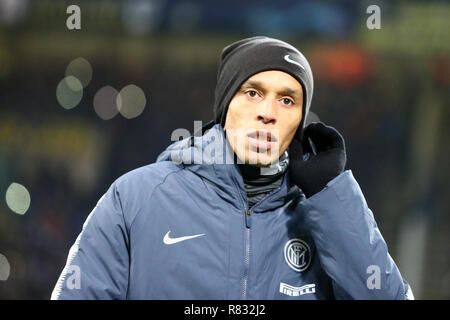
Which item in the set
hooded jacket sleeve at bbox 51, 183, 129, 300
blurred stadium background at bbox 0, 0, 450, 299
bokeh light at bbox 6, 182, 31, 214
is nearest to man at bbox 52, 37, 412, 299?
hooded jacket sleeve at bbox 51, 183, 129, 300

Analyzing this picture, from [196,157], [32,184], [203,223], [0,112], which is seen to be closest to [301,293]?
[203,223]

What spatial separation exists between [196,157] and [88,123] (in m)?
7.14

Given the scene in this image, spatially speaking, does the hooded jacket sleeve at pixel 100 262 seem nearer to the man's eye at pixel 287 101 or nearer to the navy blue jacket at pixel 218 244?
the navy blue jacket at pixel 218 244

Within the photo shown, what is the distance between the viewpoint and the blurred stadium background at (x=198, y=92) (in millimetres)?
8273

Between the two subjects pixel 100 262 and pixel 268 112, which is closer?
pixel 100 262

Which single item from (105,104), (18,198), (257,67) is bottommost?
(18,198)

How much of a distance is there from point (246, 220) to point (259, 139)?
0.24m

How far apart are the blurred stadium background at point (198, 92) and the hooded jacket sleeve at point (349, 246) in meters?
6.37

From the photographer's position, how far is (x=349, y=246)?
1.81 m

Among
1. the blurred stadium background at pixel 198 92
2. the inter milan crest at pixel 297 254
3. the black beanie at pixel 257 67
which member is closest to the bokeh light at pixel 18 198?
the blurred stadium background at pixel 198 92

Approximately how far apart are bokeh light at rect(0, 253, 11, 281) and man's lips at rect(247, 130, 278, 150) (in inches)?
208

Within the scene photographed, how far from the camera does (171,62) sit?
9.17 metres

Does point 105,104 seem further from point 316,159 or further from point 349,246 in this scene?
point 349,246

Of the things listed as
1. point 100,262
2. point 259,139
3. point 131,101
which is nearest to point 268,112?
point 259,139
